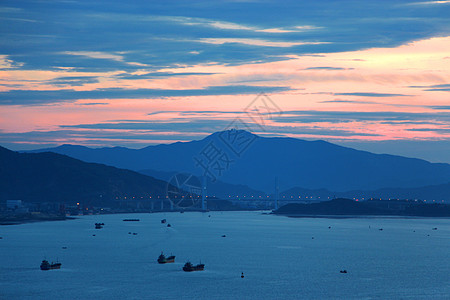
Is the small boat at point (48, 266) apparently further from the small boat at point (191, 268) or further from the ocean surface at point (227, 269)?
the small boat at point (191, 268)

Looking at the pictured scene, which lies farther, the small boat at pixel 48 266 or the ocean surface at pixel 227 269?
the small boat at pixel 48 266

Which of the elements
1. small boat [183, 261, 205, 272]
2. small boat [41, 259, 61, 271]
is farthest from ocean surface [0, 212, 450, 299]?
small boat [41, 259, 61, 271]

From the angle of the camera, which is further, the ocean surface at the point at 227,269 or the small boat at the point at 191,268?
the small boat at the point at 191,268

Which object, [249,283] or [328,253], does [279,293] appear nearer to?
[249,283]

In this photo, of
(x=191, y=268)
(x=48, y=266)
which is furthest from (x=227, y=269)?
(x=48, y=266)

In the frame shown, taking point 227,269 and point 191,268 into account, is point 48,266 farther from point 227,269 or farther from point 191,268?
point 227,269

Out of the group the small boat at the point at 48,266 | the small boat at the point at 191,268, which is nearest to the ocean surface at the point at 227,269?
the small boat at the point at 191,268

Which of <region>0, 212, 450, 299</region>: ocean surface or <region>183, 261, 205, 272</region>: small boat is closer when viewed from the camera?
<region>0, 212, 450, 299</region>: ocean surface

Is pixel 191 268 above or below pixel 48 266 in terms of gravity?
below

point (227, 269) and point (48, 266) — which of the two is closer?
point (48, 266)

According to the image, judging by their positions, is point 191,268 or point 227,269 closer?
point 191,268

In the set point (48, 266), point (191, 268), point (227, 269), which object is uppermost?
point (48, 266)

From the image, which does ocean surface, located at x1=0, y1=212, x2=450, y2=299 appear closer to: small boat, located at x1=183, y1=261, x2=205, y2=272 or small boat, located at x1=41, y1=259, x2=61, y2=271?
small boat, located at x1=183, y1=261, x2=205, y2=272
